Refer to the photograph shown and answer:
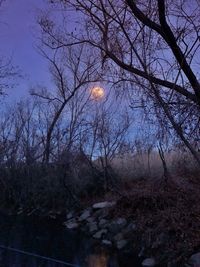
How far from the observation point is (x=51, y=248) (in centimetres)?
1569

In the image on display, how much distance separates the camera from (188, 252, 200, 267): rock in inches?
487

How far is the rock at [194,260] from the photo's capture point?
40.6 feet

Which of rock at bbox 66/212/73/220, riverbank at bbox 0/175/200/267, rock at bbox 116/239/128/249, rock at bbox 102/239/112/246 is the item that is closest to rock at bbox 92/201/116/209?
riverbank at bbox 0/175/200/267

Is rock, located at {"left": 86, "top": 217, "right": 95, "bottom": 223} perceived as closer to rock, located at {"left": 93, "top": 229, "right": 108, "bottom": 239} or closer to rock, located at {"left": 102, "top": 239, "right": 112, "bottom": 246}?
rock, located at {"left": 93, "top": 229, "right": 108, "bottom": 239}

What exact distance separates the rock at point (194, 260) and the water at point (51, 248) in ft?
5.44

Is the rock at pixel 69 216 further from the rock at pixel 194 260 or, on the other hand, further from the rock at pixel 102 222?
the rock at pixel 194 260

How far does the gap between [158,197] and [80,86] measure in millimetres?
14838

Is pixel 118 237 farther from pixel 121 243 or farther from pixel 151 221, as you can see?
pixel 151 221

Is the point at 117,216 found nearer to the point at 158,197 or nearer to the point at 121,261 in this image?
the point at 158,197

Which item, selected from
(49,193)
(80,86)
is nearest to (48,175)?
(49,193)

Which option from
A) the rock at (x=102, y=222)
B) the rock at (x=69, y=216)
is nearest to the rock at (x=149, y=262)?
the rock at (x=102, y=222)

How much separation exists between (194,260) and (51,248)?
17.4ft

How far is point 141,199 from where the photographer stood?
58.4ft

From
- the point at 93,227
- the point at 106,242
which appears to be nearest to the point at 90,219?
the point at 93,227
